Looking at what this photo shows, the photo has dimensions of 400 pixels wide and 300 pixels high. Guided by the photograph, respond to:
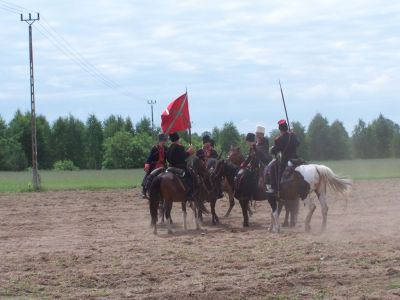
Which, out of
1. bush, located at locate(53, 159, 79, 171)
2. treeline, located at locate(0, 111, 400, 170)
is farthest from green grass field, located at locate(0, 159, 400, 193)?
bush, located at locate(53, 159, 79, 171)

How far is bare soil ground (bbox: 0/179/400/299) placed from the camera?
30.9ft

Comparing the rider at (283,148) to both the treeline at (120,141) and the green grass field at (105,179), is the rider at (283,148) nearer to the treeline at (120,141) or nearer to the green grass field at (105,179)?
the green grass field at (105,179)

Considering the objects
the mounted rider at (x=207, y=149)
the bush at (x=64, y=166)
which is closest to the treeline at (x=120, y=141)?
the bush at (x=64, y=166)

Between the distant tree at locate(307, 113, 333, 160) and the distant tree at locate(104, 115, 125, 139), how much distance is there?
3525 centimetres

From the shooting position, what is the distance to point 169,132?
18.1 m

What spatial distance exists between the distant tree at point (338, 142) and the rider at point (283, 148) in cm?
5500

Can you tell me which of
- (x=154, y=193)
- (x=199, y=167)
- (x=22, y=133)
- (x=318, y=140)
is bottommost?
(x=154, y=193)

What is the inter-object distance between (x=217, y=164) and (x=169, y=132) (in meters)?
1.54

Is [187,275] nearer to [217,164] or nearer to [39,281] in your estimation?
[39,281]

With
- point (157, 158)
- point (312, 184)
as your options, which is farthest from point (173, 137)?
point (312, 184)

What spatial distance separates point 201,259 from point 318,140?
2329 inches

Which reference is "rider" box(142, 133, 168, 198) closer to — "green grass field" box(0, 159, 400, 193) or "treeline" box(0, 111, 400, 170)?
"green grass field" box(0, 159, 400, 193)

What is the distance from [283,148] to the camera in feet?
50.5

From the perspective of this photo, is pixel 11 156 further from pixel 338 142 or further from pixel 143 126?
pixel 338 142
